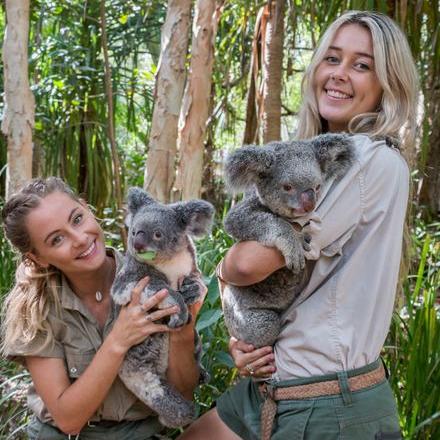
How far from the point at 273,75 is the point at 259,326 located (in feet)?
8.43

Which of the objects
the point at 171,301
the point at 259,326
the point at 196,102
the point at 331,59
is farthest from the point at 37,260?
the point at 196,102

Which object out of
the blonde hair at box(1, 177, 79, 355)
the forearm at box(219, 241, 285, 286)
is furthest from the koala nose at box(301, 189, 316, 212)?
the blonde hair at box(1, 177, 79, 355)

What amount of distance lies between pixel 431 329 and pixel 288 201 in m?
1.16

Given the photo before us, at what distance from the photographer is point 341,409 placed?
1576mm

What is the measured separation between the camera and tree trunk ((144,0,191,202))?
127 inches

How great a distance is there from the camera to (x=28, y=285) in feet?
6.68

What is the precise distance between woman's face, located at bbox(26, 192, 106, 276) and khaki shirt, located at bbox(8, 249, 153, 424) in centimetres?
12

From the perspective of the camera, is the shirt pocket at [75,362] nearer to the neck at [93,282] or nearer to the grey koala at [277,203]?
the neck at [93,282]

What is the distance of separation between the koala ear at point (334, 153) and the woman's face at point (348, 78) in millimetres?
162

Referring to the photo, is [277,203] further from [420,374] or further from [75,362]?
[420,374]

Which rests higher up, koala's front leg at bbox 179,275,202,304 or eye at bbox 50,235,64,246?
eye at bbox 50,235,64,246

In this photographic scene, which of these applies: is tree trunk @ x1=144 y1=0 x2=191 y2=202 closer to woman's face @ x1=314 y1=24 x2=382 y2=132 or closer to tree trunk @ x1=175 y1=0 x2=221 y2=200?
tree trunk @ x1=175 y1=0 x2=221 y2=200

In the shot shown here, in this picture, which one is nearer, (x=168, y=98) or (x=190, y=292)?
(x=190, y=292)

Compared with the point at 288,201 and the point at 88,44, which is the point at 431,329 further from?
the point at 88,44
